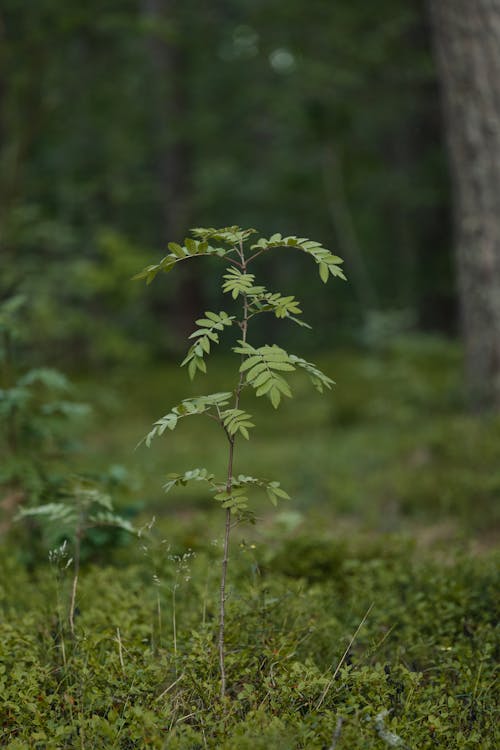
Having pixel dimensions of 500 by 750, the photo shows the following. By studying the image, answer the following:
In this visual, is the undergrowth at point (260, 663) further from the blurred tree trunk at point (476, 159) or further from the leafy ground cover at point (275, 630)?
the blurred tree trunk at point (476, 159)

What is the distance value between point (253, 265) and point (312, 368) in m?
21.7

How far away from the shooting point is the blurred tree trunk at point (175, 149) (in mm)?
15391

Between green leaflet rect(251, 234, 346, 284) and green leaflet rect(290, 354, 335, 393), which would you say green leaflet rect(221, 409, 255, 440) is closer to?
green leaflet rect(290, 354, 335, 393)

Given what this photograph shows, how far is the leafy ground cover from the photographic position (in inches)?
94.6

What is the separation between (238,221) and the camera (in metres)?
19.8

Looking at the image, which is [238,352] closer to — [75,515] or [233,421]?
[233,421]

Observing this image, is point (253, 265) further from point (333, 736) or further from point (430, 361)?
point (333, 736)

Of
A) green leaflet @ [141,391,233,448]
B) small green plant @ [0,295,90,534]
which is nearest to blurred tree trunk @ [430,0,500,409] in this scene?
small green plant @ [0,295,90,534]

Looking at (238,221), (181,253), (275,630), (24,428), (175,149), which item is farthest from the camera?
(238,221)

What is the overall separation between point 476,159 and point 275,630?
5.58 m

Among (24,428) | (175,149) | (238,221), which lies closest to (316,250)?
(24,428)

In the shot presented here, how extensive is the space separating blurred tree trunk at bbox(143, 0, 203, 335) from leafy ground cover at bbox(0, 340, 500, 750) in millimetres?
10451

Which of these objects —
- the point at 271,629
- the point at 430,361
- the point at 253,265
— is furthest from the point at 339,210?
the point at 253,265

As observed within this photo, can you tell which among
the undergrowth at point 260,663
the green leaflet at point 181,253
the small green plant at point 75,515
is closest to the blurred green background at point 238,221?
the small green plant at point 75,515
